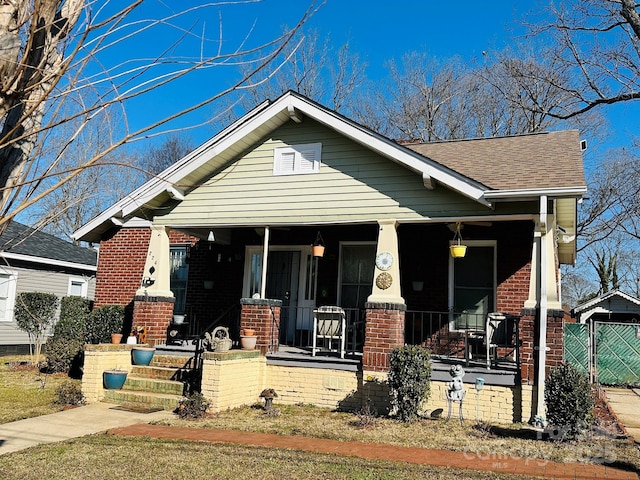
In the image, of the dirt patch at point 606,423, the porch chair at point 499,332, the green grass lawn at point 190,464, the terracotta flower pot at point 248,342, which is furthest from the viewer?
the terracotta flower pot at point 248,342

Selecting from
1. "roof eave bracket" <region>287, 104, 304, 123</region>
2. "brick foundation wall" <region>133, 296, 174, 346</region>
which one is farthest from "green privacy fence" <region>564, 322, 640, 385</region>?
"brick foundation wall" <region>133, 296, 174, 346</region>

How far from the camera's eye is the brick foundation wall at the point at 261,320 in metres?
10.4

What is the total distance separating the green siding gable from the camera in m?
9.74

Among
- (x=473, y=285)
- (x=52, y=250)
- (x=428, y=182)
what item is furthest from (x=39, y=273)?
(x=428, y=182)

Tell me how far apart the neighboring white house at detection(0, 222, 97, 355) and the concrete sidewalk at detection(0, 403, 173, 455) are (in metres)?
7.69

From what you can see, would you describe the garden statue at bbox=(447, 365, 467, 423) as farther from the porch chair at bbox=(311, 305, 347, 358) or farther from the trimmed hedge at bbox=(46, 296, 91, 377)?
the trimmed hedge at bbox=(46, 296, 91, 377)

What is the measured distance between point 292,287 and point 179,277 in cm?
336

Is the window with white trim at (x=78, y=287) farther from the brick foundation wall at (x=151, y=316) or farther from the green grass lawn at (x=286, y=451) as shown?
the green grass lawn at (x=286, y=451)

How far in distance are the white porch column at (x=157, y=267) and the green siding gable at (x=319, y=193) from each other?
1.01ft

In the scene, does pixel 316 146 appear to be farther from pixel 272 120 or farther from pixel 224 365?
pixel 224 365

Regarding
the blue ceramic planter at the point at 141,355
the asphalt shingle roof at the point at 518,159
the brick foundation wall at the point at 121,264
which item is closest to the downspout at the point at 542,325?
the asphalt shingle roof at the point at 518,159

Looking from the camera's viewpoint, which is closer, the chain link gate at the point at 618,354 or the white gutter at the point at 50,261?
the chain link gate at the point at 618,354

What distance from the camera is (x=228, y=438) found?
728 centimetres

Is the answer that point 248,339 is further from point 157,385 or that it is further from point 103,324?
point 103,324
